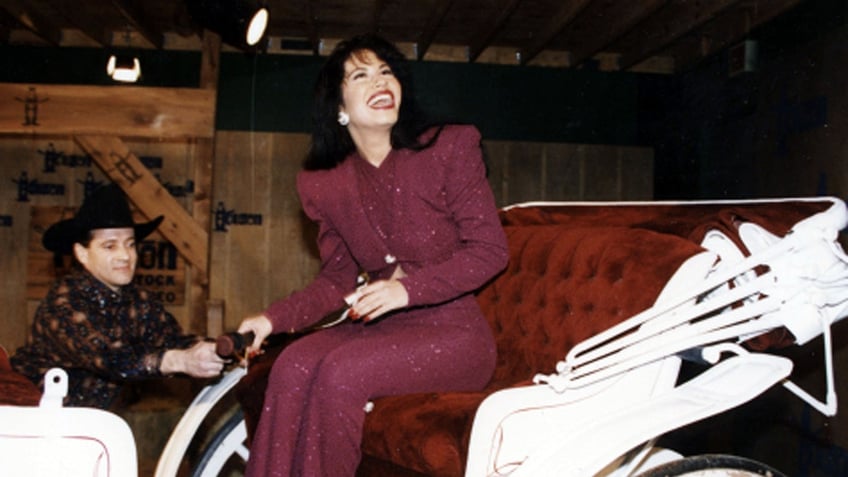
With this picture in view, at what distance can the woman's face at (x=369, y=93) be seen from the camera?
76.8 inches

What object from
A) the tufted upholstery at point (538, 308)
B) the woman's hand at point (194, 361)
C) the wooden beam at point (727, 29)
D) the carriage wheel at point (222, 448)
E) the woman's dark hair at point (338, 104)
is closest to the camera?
the tufted upholstery at point (538, 308)

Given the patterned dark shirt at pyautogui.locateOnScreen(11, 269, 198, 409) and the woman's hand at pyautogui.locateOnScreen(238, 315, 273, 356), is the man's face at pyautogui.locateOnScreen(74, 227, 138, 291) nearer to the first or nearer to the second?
the patterned dark shirt at pyautogui.locateOnScreen(11, 269, 198, 409)

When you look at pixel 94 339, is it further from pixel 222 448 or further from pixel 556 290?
pixel 556 290

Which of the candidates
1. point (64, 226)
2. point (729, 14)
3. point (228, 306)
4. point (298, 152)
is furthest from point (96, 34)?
point (729, 14)

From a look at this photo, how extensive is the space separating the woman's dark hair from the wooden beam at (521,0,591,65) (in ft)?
6.87

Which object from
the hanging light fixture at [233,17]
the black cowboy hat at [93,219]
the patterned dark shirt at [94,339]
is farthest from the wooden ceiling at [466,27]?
the patterned dark shirt at [94,339]

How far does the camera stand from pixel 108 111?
460 centimetres

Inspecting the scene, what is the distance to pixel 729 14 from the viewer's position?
3883mm

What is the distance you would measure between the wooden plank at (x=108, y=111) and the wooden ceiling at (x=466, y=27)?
372 mm

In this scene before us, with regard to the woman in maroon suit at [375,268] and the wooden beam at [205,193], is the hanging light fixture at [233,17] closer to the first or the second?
the wooden beam at [205,193]

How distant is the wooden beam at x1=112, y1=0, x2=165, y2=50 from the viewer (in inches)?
166

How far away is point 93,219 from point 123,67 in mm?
2678

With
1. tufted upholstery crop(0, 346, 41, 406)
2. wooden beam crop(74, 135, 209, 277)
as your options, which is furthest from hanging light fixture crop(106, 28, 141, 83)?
tufted upholstery crop(0, 346, 41, 406)

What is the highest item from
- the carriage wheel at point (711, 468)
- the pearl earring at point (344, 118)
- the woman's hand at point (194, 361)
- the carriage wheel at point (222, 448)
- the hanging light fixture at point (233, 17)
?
the hanging light fixture at point (233, 17)
